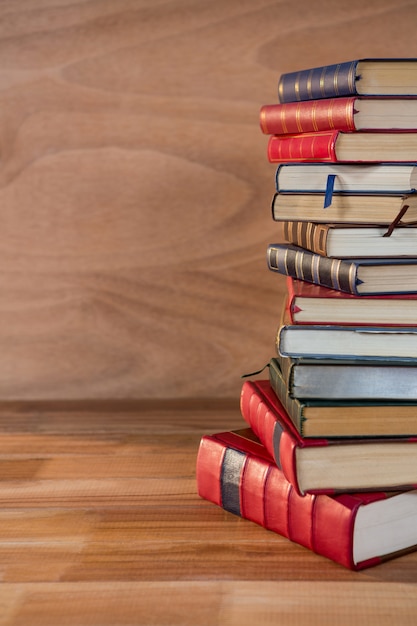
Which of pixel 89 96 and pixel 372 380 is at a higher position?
pixel 89 96

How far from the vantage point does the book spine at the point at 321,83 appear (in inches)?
41.2

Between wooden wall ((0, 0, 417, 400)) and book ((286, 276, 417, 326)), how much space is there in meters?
0.54

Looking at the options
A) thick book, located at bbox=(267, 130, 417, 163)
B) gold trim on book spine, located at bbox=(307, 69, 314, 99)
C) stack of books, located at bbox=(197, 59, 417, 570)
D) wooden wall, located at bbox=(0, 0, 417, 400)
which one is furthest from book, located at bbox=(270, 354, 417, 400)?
wooden wall, located at bbox=(0, 0, 417, 400)

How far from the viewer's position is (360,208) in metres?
1.05

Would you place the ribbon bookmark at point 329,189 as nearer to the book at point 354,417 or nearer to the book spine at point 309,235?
the book spine at point 309,235

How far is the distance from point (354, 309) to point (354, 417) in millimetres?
126

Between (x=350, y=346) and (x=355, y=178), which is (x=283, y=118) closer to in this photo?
(x=355, y=178)

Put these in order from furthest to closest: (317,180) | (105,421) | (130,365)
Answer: (130,365) → (105,421) → (317,180)

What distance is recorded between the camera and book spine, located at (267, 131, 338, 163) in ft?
3.47

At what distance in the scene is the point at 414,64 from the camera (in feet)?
3.41

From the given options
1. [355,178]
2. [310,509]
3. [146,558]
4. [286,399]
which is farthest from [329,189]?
[146,558]

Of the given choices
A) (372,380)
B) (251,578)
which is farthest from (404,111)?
(251,578)

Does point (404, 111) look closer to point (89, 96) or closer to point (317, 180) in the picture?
point (317, 180)

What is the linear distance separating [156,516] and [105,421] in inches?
16.7
